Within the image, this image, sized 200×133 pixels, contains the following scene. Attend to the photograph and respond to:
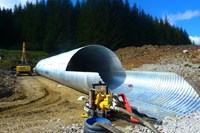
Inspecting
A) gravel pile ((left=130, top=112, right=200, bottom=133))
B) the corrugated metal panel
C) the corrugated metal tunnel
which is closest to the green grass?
the corrugated metal tunnel

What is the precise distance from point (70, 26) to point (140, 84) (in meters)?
53.9

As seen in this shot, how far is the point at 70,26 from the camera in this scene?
2525 inches

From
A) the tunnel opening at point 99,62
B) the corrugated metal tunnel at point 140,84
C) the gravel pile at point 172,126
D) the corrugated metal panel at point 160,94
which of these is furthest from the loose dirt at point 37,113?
the tunnel opening at point 99,62

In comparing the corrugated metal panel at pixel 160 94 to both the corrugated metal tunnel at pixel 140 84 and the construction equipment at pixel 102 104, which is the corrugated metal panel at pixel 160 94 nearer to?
the corrugated metal tunnel at pixel 140 84

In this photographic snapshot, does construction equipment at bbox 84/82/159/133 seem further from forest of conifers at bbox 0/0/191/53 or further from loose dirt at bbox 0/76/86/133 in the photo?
forest of conifers at bbox 0/0/191/53

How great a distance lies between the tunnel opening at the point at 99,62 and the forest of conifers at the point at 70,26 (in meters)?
38.0

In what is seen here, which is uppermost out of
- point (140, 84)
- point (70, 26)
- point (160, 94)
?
point (70, 26)

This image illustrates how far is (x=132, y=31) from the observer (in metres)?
66.3

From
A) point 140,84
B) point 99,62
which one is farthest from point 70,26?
point 140,84

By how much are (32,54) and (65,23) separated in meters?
17.7

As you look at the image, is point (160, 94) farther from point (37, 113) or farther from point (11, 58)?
point (11, 58)

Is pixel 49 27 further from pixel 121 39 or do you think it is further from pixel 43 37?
pixel 121 39

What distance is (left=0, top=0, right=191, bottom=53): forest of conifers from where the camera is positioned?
58.8 m

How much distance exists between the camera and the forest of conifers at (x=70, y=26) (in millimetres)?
58750
